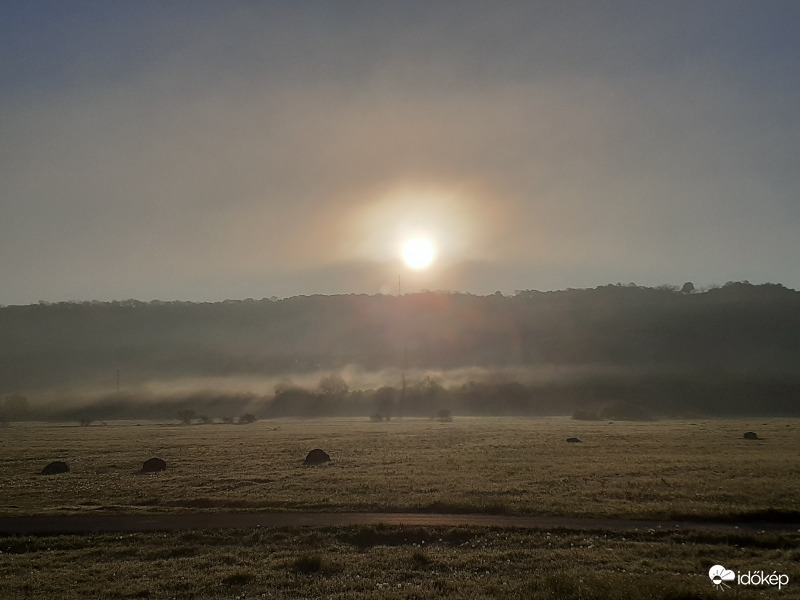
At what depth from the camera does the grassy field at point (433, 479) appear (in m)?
32.9

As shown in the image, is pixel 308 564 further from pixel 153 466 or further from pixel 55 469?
pixel 55 469

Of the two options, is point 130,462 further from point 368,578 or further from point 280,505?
point 368,578

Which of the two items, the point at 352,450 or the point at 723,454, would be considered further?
the point at 352,450

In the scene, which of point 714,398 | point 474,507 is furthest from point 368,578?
point 714,398

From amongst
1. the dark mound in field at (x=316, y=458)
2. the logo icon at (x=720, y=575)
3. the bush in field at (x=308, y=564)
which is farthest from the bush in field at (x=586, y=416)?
the bush in field at (x=308, y=564)

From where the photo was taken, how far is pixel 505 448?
61656mm

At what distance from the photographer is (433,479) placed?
40969 millimetres

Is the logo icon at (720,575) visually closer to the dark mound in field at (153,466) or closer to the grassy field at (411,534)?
the grassy field at (411,534)

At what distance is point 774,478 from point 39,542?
40.8 meters

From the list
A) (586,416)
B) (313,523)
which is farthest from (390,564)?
(586,416)

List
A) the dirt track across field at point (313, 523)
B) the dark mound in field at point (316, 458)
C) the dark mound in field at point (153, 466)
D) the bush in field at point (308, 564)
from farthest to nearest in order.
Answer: the dark mound in field at point (316, 458), the dark mound in field at point (153, 466), the dirt track across field at point (313, 523), the bush in field at point (308, 564)

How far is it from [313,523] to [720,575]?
16826 millimetres

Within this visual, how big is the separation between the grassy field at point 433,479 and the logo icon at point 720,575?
8.53 metres

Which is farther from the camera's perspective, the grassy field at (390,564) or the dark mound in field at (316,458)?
the dark mound in field at (316,458)
